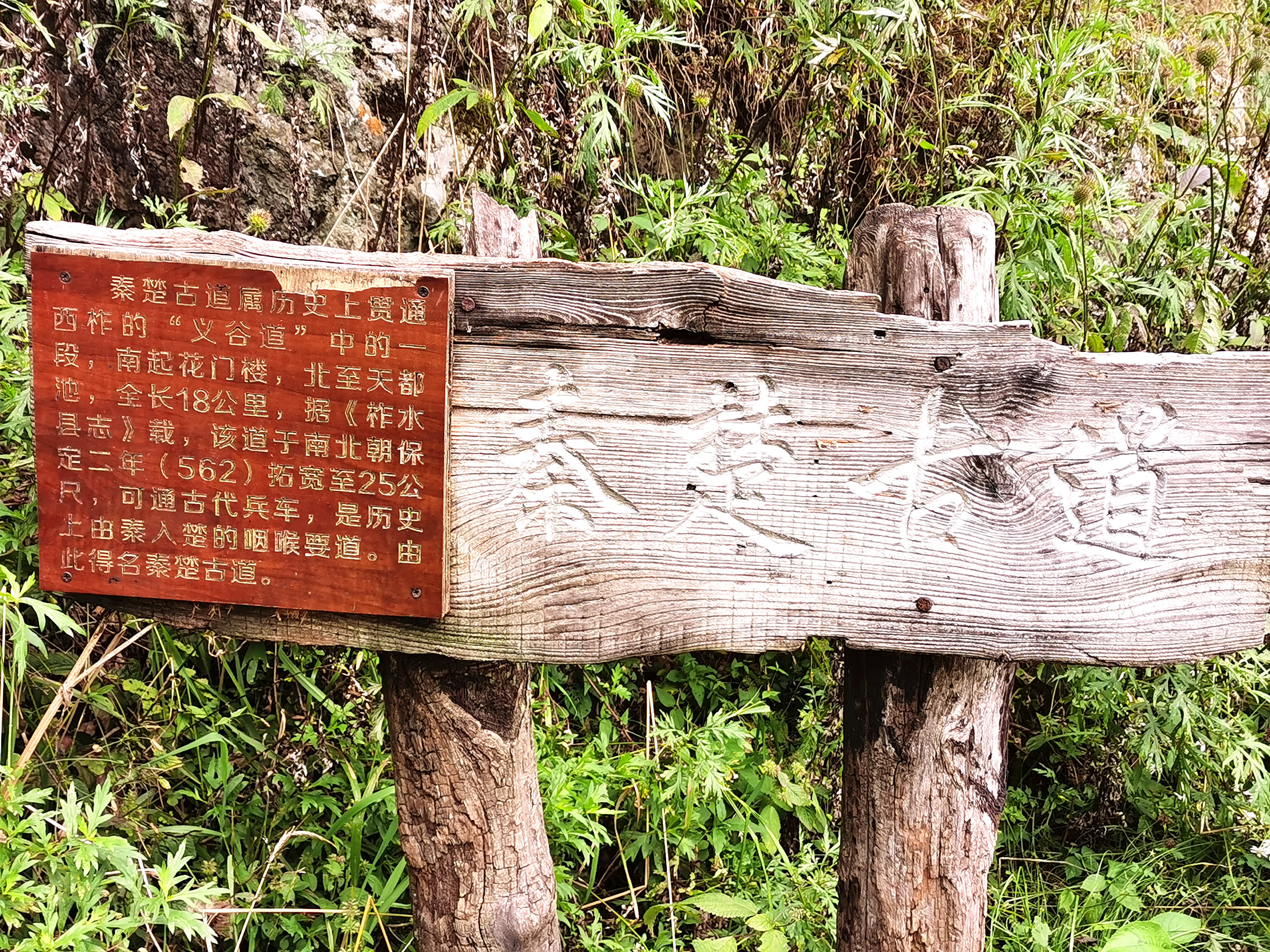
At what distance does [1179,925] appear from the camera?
7.18 feet

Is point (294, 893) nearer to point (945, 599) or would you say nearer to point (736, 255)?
point (945, 599)

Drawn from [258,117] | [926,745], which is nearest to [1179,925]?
[926,745]

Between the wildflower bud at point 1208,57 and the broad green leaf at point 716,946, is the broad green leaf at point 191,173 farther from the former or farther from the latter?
the wildflower bud at point 1208,57

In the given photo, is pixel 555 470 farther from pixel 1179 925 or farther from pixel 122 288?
pixel 1179 925

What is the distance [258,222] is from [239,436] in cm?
89

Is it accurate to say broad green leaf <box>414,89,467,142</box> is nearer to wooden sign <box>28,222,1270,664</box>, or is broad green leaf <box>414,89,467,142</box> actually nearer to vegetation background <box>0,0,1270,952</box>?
vegetation background <box>0,0,1270,952</box>

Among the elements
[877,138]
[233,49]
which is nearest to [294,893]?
[233,49]

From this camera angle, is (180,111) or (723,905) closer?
(723,905)

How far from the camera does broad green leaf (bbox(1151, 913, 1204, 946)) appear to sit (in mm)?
2172

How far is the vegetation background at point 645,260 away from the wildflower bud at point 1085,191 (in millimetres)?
24

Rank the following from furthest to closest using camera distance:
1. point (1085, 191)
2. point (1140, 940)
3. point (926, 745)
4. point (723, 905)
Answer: point (1085, 191), point (723, 905), point (1140, 940), point (926, 745)

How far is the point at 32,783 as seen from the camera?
1.89m

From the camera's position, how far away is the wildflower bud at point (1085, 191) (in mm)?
2408

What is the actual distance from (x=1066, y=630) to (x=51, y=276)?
5.88 feet
